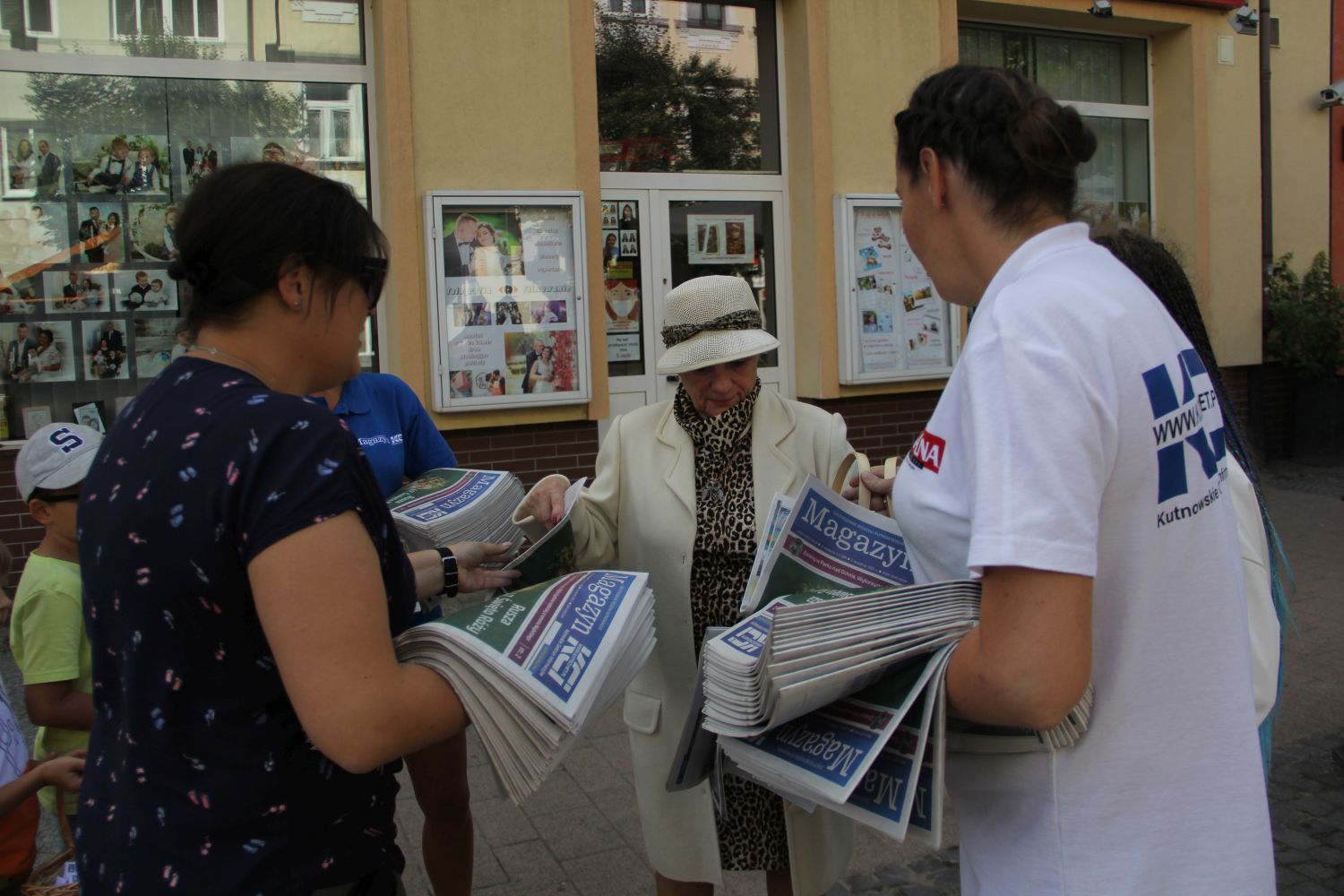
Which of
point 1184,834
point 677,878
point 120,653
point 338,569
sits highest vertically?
point 338,569

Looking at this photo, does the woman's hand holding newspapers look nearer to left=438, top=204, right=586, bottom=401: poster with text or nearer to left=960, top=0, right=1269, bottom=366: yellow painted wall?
left=438, top=204, right=586, bottom=401: poster with text

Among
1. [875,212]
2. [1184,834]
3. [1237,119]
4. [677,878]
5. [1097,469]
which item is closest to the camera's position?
[1097,469]

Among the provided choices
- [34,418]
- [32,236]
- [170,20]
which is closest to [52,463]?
[34,418]

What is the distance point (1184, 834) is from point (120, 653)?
1419 millimetres

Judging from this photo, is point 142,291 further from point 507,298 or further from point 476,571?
point 476,571

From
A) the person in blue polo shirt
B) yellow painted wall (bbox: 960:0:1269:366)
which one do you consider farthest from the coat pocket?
yellow painted wall (bbox: 960:0:1269:366)

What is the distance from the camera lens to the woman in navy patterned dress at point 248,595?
1384 mm

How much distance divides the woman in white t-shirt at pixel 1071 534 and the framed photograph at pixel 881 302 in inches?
263

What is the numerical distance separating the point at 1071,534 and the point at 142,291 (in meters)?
6.61

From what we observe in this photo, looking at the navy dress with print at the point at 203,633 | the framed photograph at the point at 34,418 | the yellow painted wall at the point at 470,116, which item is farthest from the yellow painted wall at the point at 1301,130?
the navy dress with print at the point at 203,633

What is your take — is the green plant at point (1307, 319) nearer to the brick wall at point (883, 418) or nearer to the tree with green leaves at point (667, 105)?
the brick wall at point (883, 418)

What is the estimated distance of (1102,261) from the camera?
149 cm

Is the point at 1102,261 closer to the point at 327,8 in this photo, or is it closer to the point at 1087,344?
the point at 1087,344

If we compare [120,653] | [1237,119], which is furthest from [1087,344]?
[1237,119]
